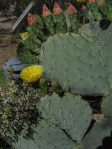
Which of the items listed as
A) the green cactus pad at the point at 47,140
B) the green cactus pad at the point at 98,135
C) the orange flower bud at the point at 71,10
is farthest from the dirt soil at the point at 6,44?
the green cactus pad at the point at 98,135

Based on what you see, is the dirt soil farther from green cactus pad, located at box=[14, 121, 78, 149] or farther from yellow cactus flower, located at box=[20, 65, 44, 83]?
green cactus pad, located at box=[14, 121, 78, 149]

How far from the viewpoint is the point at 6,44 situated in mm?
15547

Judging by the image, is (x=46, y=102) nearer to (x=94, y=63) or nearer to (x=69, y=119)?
(x=69, y=119)

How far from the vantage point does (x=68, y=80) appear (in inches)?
169

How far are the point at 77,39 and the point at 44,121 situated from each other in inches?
27.2

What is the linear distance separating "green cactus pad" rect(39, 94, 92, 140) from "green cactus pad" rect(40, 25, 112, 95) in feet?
0.48

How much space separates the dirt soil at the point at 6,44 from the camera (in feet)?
43.6

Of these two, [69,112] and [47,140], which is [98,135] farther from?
[47,140]

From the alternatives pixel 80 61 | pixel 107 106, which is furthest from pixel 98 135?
pixel 80 61

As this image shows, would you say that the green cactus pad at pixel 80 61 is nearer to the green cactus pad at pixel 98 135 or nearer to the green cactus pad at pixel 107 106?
the green cactus pad at pixel 107 106

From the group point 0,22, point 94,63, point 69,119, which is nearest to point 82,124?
point 69,119

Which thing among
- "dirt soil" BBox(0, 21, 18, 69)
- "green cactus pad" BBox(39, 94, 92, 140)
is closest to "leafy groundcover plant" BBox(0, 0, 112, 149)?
"green cactus pad" BBox(39, 94, 92, 140)

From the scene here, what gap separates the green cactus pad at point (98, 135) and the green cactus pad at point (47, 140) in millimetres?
112

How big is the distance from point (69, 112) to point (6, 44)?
451 inches
